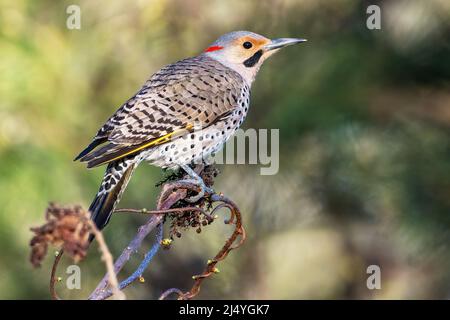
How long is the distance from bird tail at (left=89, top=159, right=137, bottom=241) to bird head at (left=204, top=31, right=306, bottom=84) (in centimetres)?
149

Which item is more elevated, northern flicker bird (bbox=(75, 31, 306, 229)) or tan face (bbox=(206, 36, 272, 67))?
tan face (bbox=(206, 36, 272, 67))

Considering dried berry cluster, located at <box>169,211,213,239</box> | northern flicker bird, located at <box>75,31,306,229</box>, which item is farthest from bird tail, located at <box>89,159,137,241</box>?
dried berry cluster, located at <box>169,211,213,239</box>

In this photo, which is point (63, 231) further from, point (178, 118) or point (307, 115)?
point (307, 115)

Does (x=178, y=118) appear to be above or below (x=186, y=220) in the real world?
above

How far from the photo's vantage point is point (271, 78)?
6801 mm

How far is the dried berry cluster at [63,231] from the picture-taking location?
6.70 ft

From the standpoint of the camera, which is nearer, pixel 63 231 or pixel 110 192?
pixel 63 231

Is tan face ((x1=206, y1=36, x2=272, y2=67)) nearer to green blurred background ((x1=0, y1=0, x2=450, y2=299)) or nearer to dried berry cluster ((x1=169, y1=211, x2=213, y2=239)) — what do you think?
green blurred background ((x1=0, y1=0, x2=450, y2=299))

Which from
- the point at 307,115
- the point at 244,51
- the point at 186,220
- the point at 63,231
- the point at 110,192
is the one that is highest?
the point at 307,115

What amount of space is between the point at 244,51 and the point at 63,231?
3234 mm

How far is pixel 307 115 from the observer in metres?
6.69

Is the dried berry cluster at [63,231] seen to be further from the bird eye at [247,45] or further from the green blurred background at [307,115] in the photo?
the green blurred background at [307,115]

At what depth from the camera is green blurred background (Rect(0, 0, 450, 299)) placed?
635 centimetres

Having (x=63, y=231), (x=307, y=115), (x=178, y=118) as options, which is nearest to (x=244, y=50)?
(x=178, y=118)
